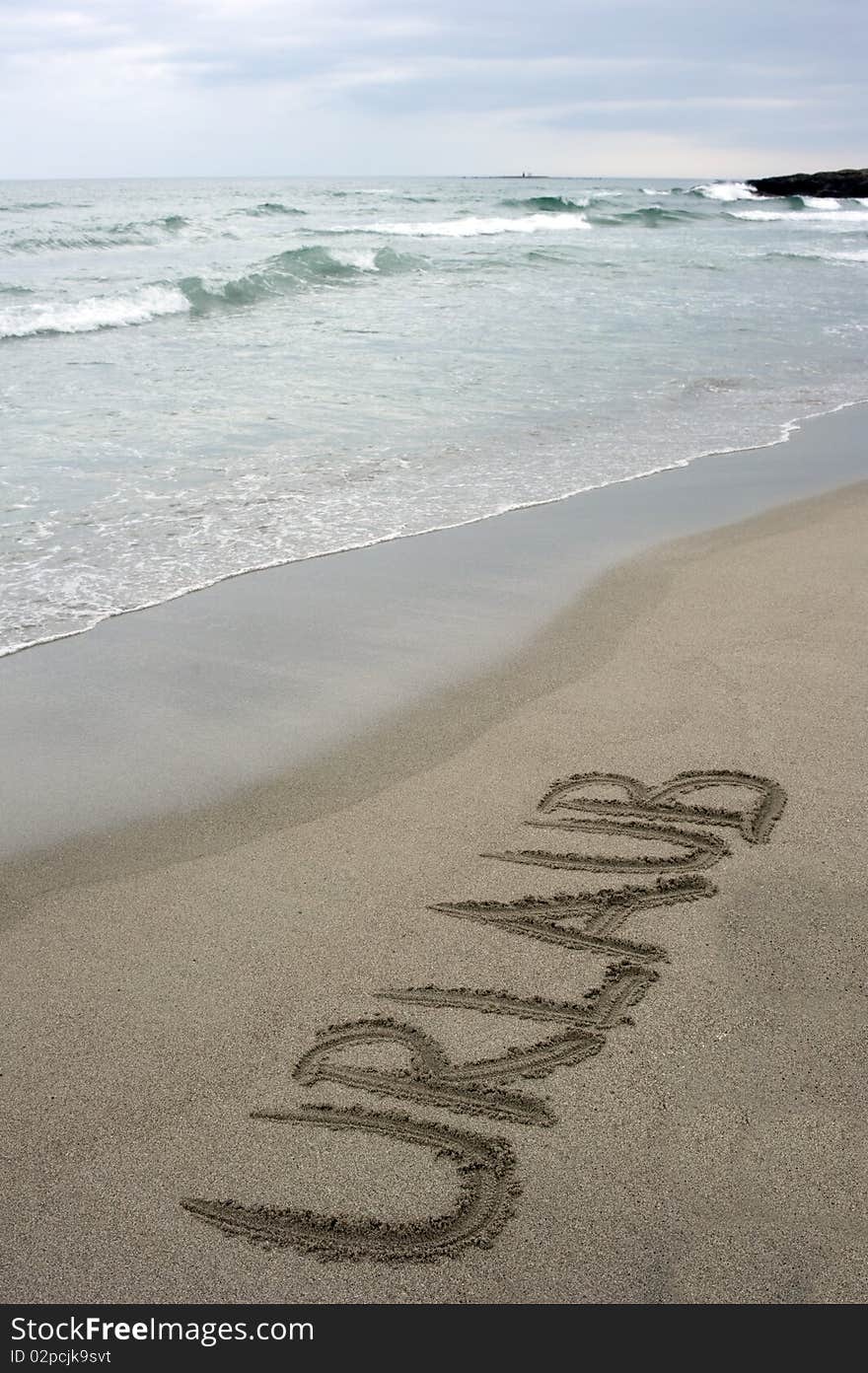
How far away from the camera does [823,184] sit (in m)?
74.0

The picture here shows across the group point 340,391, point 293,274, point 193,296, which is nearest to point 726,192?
point 293,274

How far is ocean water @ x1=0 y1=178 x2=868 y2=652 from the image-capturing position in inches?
256

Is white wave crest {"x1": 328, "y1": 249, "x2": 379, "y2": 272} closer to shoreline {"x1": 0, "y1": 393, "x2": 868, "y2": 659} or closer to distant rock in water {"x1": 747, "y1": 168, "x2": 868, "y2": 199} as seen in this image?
shoreline {"x1": 0, "y1": 393, "x2": 868, "y2": 659}

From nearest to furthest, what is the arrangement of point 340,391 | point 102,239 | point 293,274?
point 340,391
point 293,274
point 102,239

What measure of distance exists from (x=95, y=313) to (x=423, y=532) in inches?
471

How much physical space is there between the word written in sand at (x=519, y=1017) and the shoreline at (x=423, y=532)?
2.59 meters

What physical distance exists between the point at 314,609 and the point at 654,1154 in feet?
11.5

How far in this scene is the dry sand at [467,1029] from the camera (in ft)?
6.92

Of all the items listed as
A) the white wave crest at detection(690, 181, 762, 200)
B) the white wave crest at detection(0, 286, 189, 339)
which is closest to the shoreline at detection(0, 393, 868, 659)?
the white wave crest at detection(0, 286, 189, 339)

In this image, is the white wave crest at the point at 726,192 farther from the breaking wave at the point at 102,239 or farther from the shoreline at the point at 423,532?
the shoreline at the point at 423,532

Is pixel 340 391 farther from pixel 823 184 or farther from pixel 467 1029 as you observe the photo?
pixel 823 184

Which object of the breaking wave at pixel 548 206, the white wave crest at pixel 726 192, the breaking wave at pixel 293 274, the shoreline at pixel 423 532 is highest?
the white wave crest at pixel 726 192

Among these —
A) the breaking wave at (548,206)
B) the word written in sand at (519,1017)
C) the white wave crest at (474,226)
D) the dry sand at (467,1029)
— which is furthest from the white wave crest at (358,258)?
the breaking wave at (548,206)

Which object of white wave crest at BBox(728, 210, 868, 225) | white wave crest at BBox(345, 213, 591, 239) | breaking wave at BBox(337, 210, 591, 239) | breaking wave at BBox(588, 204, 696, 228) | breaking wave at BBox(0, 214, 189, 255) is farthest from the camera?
white wave crest at BBox(728, 210, 868, 225)
